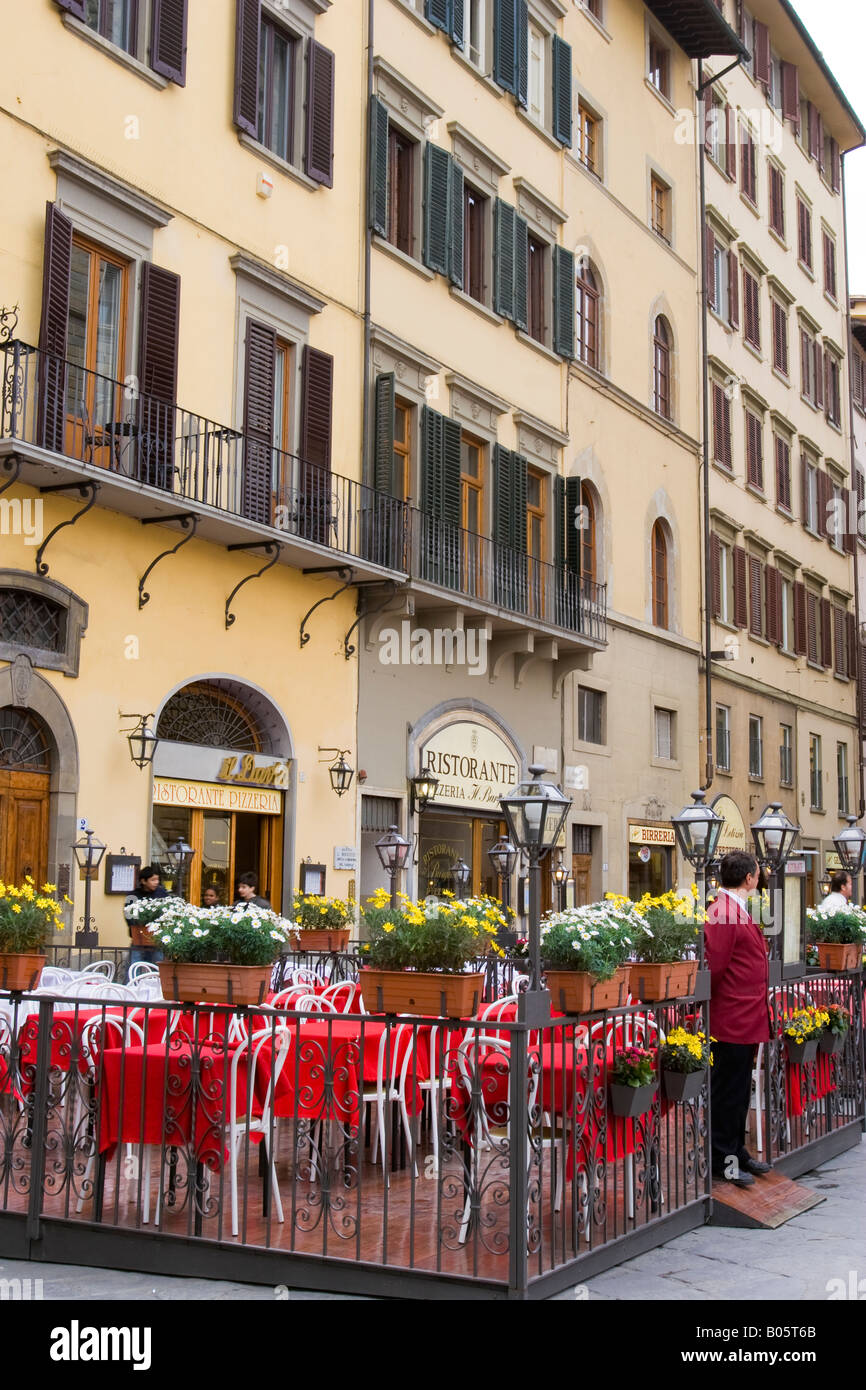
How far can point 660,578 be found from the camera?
2833 centimetres

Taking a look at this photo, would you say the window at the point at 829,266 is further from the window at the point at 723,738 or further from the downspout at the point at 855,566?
the window at the point at 723,738

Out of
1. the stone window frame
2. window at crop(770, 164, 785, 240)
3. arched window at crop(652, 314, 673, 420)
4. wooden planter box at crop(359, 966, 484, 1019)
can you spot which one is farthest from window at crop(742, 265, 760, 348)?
wooden planter box at crop(359, 966, 484, 1019)

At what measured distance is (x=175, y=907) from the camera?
8031 mm

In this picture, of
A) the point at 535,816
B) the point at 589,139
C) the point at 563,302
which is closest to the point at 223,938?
the point at 535,816

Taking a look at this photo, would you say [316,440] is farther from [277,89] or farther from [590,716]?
[590,716]

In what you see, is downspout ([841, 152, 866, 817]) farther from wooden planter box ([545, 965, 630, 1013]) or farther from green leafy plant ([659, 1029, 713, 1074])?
wooden planter box ([545, 965, 630, 1013])

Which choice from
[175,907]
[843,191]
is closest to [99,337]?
[175,907]

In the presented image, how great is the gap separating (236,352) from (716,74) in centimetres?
1884

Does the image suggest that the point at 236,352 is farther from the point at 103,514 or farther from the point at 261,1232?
the point at 261,1232

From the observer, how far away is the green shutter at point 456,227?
70.7 feet

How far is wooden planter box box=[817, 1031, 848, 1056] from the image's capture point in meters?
9.90

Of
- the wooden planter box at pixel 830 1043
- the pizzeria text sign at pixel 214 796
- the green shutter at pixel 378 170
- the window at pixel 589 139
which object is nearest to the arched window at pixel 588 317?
the window at pixel 589 139

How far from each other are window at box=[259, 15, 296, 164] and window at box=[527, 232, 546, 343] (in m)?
6.31

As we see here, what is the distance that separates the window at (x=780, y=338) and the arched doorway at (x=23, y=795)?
83.4ft
